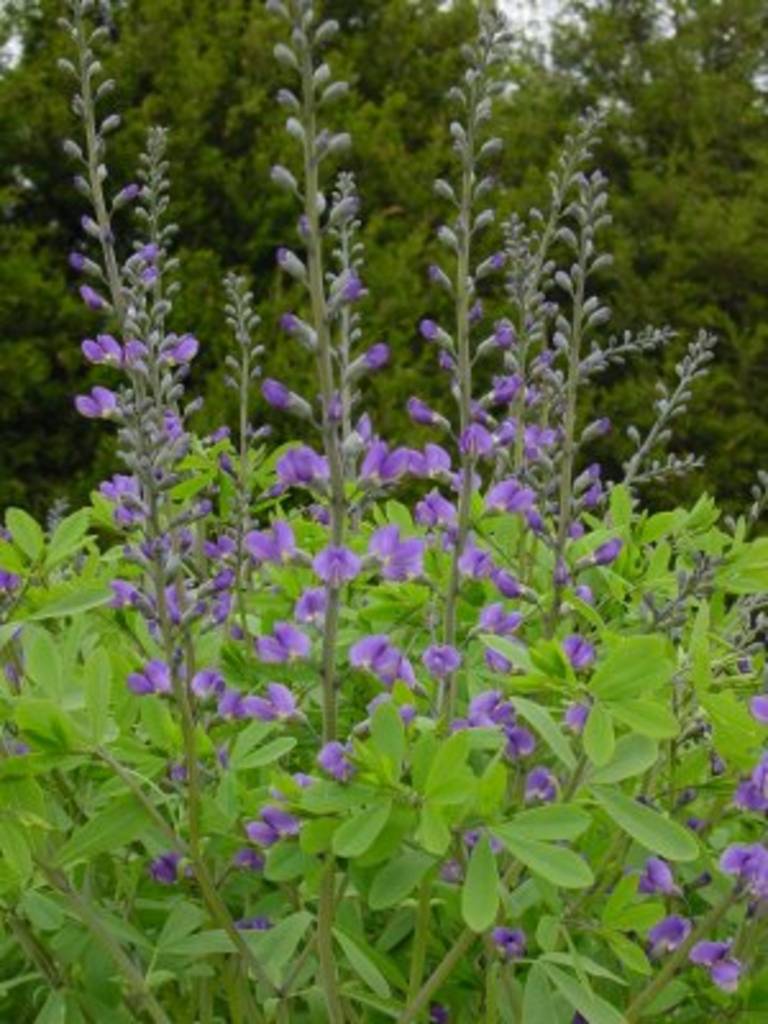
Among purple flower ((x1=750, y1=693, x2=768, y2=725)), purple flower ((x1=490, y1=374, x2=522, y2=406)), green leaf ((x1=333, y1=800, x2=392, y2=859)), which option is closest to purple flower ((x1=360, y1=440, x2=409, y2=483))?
purple flower ((x1=490, y1=374, x2=522, y2=406))

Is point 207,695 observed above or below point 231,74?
below

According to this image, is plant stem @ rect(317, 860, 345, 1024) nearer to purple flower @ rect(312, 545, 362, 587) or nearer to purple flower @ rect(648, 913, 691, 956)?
purple flower @ rect(312, 545, 362, 587)

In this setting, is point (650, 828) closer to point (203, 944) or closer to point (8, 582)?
point (203, 944)

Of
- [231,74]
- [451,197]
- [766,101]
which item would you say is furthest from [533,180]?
[451,197]

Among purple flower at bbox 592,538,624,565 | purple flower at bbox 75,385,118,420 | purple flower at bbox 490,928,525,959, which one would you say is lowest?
purple flower at bbox 490,928,525,959

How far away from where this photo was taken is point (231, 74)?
863cm

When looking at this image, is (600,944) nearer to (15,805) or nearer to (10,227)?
(15,805)

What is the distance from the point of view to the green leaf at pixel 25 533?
2191 millimetres

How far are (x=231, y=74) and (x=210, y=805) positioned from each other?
7.43m

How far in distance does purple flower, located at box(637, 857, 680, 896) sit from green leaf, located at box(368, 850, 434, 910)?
309 millimetres

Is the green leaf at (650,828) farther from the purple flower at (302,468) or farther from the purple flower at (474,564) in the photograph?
the purple flower at (302,468)

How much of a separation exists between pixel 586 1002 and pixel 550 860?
0.66 feet

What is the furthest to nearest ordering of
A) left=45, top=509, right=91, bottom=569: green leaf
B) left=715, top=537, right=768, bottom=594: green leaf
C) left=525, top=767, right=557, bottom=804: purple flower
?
left=715, top=537, right=768, bottom=594: green leaf → left=45, top=509, right=91, bottom=569: green leaf → left=525, top=767, right=557, bottom=804: purple flower

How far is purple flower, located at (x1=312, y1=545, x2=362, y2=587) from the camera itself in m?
1.58
